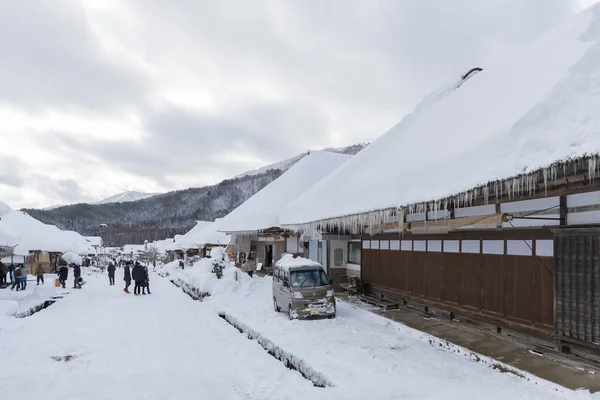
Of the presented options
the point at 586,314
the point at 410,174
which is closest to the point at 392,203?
the point at 410,174

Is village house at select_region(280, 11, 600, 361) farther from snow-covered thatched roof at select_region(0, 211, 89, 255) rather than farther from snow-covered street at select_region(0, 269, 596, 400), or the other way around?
snow-covered thatched roof at select_region(0, 211, 89, 255)

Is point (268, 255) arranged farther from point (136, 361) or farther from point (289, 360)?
point (289, 360)

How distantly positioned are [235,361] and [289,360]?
3.95ft

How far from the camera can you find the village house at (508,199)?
7.43 metres

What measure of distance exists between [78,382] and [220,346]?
142 inches

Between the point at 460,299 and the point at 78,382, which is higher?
the point at 460,299

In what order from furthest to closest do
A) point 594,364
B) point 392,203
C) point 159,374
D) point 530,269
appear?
point 392,203, point 530,269, point 159,374, point 594,364

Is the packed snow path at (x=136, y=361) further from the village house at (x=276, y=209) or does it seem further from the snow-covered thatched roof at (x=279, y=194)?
the snow-covered thatched roof at (x=279, y=194)

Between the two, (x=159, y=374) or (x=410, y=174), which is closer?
(x=159, y=374)

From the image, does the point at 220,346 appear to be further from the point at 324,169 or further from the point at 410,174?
the point at 324,169

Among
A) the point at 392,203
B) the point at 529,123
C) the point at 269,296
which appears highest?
the point at 529,123

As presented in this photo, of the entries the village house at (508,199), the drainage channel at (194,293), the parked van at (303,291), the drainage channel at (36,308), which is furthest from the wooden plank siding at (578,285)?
the drainage channel at (36,308)

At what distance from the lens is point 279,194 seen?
31.2 meters

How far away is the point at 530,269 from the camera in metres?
9.48
